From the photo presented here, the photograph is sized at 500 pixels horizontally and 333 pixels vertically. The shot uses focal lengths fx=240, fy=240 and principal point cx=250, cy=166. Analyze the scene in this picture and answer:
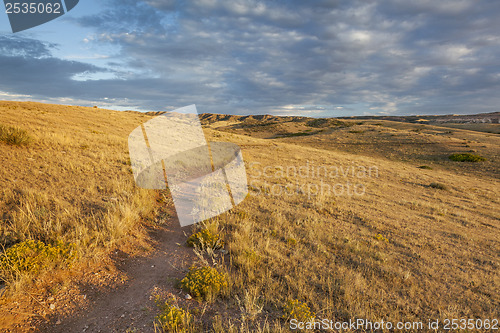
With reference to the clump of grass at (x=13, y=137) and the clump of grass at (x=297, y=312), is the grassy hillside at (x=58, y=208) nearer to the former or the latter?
the clump of grass at (x=13, y=137)

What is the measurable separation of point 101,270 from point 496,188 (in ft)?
88.0

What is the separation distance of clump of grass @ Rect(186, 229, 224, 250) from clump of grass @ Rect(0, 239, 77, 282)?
2.50m

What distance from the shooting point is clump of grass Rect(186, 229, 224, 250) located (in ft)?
20.3

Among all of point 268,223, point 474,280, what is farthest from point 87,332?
point 474,280

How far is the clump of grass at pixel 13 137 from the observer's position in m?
10.7

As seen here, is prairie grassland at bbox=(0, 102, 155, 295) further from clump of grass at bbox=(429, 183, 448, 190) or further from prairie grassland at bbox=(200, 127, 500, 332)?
clump of grass at bbox=(429, 183, 448, 190)

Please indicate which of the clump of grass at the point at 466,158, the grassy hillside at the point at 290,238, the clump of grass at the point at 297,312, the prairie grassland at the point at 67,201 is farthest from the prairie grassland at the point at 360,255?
the clump of grass at the point at 466,158

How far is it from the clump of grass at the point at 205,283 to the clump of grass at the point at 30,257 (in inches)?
92.6

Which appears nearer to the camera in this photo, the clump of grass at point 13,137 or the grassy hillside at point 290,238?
the grassy hillside at point 290,238

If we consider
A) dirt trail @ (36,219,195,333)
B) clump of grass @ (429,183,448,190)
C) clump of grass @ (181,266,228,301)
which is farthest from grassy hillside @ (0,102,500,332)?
clump of grass @ (429,183,448,190)

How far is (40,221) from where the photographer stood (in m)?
5.68

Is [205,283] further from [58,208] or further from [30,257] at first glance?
[58,208]

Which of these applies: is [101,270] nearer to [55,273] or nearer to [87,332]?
[55,273]

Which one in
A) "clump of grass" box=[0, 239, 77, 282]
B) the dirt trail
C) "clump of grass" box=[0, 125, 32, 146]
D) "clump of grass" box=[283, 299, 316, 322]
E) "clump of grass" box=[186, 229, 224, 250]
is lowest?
"clump of grass" box=[283, 299, 316, 322]
